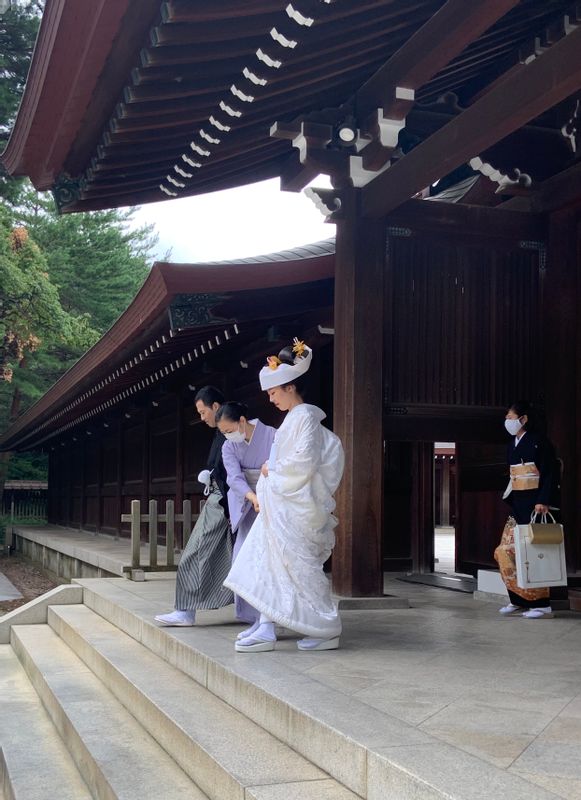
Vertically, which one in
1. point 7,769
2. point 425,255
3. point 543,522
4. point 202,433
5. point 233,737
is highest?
point 425,255

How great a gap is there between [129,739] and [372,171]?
4025 mm

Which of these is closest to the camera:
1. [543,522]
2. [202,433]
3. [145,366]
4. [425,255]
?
[543,522]

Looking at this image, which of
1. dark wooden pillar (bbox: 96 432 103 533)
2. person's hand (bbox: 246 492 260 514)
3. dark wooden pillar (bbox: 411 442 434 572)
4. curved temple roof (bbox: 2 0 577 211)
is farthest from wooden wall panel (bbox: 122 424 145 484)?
person's hand (bbox: 246 492 260 514)

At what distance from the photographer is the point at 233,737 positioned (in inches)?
136

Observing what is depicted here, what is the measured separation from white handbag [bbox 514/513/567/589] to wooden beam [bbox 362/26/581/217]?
2329 millimetres

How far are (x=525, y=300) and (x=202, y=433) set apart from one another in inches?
253

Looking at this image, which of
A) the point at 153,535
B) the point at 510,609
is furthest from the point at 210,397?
the point at 153,535

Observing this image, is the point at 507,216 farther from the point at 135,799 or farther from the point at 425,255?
the point at 135,799

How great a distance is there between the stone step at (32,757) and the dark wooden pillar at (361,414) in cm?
219

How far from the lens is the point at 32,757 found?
14.8 ft

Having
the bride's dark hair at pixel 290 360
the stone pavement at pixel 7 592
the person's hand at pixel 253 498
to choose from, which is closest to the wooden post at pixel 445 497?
the stone pavement at pixel 7 592

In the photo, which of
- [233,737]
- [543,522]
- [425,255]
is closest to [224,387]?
[425,255]

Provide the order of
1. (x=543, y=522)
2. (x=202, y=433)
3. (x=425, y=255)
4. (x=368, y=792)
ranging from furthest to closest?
(x=202, y=433) < (x=425, y=255) < (x=543, y=522) < (x=368, y=792)

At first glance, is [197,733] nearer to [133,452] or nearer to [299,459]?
[299,459]
